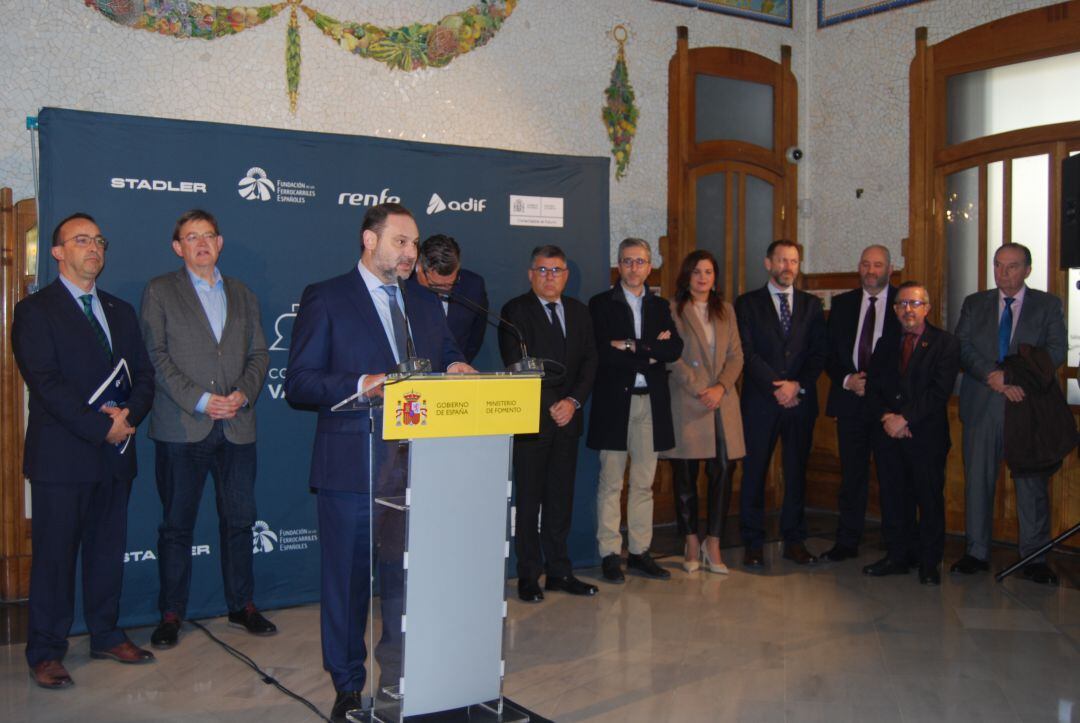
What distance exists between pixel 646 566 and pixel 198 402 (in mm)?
2442

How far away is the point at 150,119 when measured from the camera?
4.50 m

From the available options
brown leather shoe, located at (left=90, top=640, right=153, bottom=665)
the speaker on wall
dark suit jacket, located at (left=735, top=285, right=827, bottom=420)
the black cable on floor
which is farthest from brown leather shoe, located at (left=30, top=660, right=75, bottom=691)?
the speaker on wall

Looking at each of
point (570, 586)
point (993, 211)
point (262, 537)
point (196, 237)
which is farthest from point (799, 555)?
point (196, 237)

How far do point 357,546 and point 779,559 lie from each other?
325cm

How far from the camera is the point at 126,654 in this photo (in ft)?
13.3

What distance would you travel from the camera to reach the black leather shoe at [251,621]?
4.46 metres

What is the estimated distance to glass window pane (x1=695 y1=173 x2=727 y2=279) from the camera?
7.10 metres

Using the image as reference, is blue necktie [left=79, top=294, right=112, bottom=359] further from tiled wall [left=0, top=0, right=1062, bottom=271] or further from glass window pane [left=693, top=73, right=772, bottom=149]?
glass window pane [left=693, top=73, right=772, bottom=149]

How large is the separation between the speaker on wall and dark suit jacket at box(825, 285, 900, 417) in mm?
880

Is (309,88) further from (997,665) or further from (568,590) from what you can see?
(997,665)

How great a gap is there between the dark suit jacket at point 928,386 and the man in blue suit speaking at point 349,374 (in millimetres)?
3051

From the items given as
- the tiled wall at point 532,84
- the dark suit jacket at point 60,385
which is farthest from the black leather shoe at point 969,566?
the dark suit jacket at point 60,385

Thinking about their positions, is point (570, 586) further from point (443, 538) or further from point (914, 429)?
point (443, 538)

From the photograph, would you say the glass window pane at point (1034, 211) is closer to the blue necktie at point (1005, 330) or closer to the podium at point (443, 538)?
the blue necktie at point (1005, 330)
